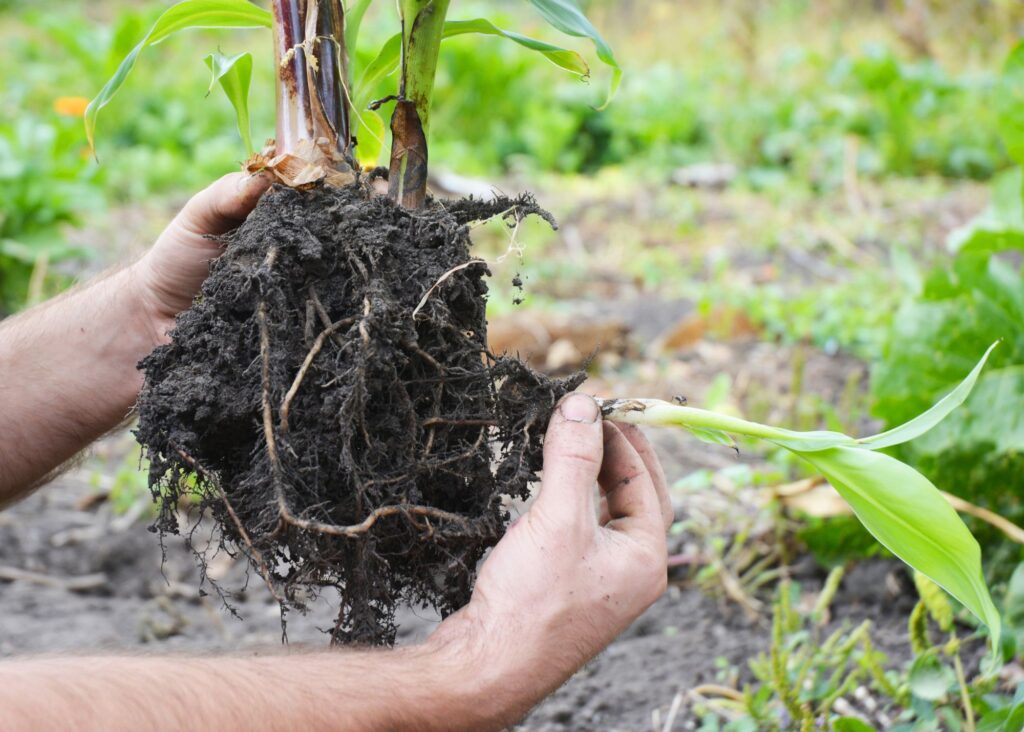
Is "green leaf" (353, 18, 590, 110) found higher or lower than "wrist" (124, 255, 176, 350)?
higher

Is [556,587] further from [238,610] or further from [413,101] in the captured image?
[238,610]

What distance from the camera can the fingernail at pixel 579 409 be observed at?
123 centimetres

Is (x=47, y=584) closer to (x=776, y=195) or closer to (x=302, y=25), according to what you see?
(x=302, y=25)

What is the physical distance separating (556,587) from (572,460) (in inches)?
6.6

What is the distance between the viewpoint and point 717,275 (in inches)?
182

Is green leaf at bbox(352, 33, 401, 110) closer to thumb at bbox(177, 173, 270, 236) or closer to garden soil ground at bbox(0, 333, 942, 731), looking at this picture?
thumb at bbox(177, 173, 270, 236)

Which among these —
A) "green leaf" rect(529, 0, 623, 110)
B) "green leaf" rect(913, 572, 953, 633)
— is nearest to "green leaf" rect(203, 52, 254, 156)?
"green leaf" rect(529, 0, 623, 110)

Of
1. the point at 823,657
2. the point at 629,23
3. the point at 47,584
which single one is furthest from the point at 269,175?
the point at 629,23

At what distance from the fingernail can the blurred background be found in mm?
104

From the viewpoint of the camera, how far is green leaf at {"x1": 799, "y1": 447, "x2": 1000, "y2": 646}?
3.63ft

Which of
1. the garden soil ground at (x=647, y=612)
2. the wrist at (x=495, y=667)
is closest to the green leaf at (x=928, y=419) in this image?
the wrist at (x=495, y=667)

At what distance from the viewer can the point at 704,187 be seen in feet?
22.6

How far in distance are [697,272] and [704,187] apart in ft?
6.90

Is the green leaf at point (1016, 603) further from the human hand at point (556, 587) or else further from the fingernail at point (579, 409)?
the fingernail at point (579, 409)
